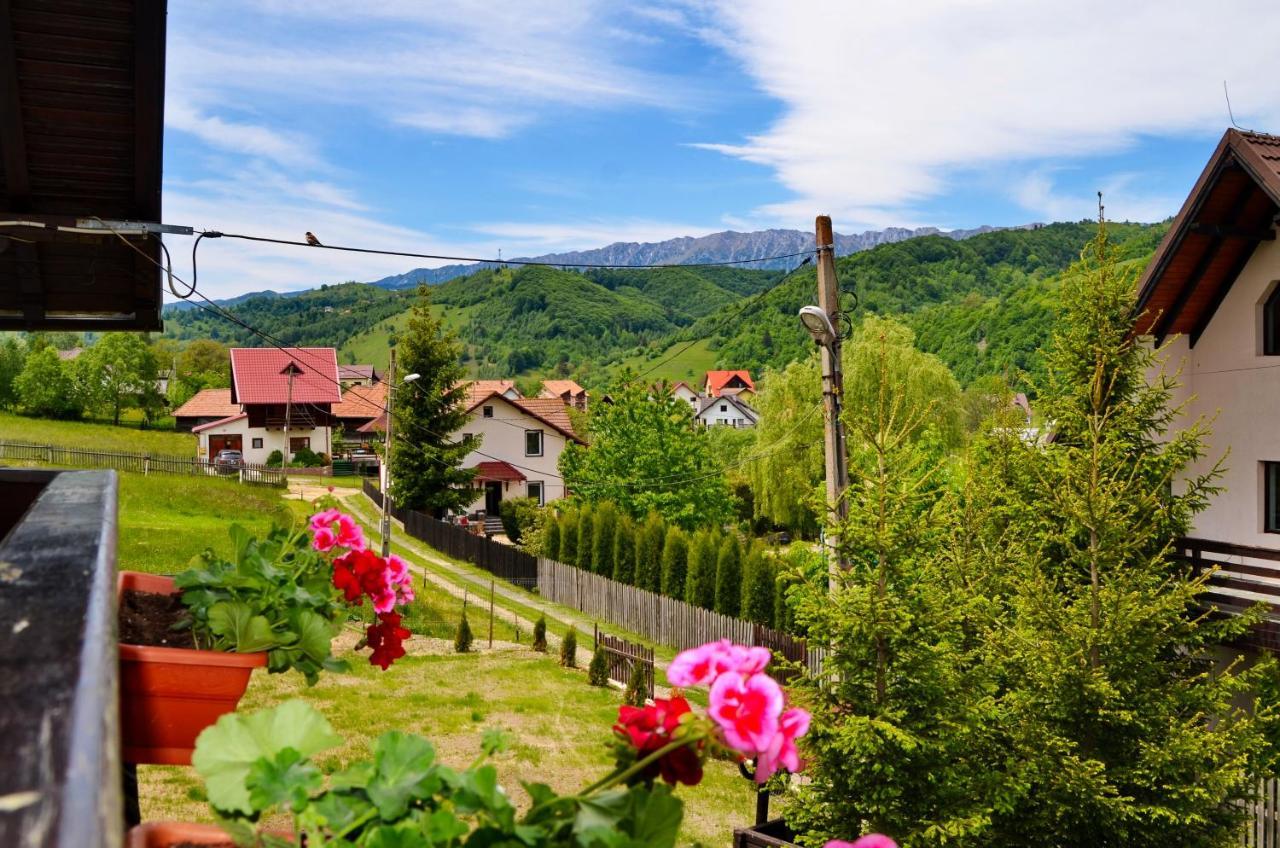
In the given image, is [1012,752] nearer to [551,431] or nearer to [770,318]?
[551,431]

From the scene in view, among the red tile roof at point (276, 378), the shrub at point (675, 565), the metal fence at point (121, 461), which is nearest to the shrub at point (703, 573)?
the shrub at point (675, 565)

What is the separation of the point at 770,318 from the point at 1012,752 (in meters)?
71.0

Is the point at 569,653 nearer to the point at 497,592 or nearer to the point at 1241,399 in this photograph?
the point at 497,592

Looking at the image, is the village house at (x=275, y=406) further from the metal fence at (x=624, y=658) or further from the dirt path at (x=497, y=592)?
the metal fence at (x=624, y=658)

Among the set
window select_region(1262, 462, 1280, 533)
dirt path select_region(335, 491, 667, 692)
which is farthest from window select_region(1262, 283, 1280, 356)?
dirt path select_region(335, 491, 667, 692)

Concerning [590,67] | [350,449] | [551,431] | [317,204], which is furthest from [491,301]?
[590,67]

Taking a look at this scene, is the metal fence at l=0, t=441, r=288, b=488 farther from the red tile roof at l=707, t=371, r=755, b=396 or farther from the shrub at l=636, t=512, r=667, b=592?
the red tile roof at l=707, t=371, r=755, b=396

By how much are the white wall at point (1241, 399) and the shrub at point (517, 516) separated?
1031 inches

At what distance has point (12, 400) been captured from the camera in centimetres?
5516

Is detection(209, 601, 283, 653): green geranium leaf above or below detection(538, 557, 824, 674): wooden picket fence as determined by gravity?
above

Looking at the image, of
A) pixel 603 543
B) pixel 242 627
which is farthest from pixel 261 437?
pixel 242 627

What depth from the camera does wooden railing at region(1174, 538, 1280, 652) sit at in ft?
33.8

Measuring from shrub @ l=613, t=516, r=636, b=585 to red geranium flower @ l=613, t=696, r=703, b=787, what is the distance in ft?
80.7

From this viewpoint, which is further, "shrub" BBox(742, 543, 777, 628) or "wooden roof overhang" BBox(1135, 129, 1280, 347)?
"shrub" BBox(742, 543, 777, 628)
